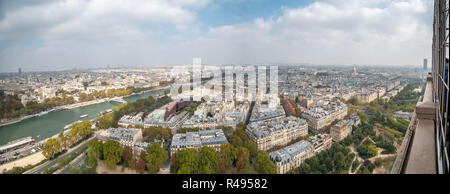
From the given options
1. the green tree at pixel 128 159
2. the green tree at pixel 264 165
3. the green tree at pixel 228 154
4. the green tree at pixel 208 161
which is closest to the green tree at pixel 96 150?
the green tree at pixel 128 159

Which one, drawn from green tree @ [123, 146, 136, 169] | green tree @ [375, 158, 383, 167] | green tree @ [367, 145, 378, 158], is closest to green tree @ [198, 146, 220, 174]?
green tree @ [123, 146, 136, 169]

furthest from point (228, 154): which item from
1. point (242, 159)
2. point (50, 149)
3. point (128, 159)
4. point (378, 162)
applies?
point (50, 149)

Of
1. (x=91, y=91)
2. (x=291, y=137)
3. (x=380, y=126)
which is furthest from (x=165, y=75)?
(x=380, y=126)

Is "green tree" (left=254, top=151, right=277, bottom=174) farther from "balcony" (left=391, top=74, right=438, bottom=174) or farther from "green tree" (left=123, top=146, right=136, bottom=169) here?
"balcony" (left=391, top=74, right=438, bottom=174)

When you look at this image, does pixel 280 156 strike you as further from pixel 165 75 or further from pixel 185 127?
pixel 165 75

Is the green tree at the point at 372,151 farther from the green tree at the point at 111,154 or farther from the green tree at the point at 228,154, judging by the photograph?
the green tree at the point at 111,154

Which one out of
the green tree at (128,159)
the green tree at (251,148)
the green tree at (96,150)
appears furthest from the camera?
the green tree at (96,150)
